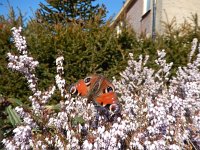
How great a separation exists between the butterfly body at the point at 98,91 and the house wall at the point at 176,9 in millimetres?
12767

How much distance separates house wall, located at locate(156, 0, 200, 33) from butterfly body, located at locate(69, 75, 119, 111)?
1277cm

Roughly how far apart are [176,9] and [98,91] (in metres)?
13.9

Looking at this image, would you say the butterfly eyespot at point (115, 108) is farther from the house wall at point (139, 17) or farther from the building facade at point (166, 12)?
the house wall at point (139, 17)

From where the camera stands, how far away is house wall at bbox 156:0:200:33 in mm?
15017

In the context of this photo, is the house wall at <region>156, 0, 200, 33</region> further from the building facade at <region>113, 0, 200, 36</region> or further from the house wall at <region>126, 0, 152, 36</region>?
the house wall at <region>126, 0, 152, 36</region>

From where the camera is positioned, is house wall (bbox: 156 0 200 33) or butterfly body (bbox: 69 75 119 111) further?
house wall (bbox: 156 0 200 33)

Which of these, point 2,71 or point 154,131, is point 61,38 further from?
point 154,131

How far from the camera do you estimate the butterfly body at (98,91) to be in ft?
7.60

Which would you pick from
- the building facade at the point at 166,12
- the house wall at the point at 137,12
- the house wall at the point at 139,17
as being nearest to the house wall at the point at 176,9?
the building facade at the point at 166,12

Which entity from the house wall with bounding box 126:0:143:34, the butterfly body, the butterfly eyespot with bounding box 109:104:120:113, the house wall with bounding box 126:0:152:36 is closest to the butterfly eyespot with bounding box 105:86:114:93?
the butterfly body

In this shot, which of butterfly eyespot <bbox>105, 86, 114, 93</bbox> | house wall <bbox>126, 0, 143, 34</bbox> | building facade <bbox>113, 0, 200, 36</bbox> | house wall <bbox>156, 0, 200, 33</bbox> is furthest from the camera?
house wall <bbox>126, 0, 143, 34</bbox>

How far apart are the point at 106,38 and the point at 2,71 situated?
Result: 219 centimetres

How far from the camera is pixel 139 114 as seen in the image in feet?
8.38

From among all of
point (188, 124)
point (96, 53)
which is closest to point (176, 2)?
point (96, 53)
